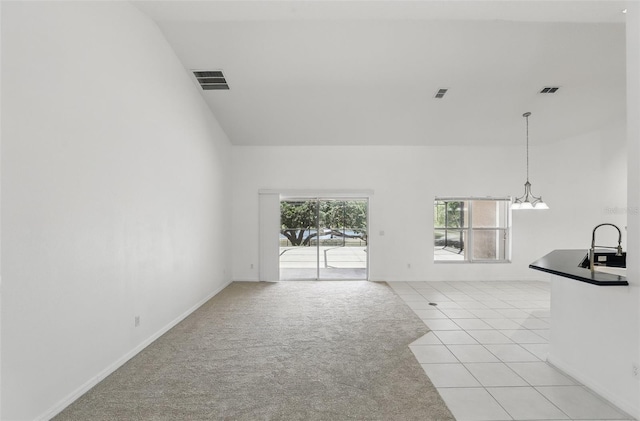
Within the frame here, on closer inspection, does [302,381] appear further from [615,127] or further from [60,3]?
[615,127]

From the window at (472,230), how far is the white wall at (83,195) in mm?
5342

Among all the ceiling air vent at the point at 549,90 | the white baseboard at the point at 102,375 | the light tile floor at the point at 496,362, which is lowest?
the light tile floor at the point at 496,362

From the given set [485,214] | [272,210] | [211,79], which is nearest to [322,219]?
[272,210]

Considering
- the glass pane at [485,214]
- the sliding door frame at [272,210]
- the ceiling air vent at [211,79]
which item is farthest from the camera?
the glass pane at [485,214]

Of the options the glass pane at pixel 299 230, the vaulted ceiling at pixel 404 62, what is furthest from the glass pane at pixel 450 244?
the glass pane at pixel 299 230

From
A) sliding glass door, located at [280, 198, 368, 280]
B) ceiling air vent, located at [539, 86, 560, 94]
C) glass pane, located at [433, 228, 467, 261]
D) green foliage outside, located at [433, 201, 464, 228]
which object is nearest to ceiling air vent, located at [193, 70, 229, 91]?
sliding glass door, located at [280, 198, 368, 280]

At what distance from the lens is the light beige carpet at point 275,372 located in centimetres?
224

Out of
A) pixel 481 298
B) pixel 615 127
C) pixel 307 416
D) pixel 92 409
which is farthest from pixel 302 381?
pixel 615 127

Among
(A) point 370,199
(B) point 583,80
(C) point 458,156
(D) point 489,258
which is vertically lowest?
(D) point 489,258

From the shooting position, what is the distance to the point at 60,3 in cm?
230

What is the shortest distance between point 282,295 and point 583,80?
5682 mm

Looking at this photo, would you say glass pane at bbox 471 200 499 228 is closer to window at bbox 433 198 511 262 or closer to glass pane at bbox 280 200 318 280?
window at bbox 433 198 511 262

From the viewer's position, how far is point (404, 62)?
14.0 feet

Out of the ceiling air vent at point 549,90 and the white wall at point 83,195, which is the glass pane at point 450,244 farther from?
the white wall at point 83,195
